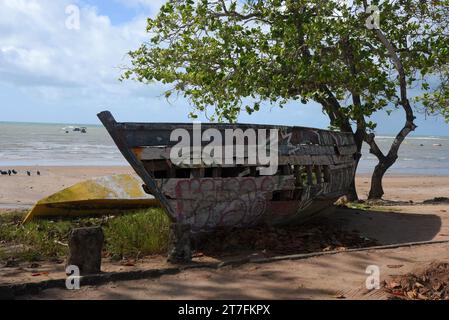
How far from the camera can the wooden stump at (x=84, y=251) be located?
5.45 metres

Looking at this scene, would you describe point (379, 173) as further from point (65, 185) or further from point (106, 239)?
point (65, 185)

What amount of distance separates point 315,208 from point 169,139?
121 inches

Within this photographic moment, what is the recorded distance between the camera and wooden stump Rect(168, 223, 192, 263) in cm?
609

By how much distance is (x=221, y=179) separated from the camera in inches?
270

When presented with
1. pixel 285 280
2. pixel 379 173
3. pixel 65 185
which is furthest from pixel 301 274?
pixel 65 185

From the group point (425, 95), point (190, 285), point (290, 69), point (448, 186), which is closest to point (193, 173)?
point (190, 285)

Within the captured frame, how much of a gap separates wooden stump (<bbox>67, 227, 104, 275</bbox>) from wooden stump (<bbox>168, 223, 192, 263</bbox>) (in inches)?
37.5

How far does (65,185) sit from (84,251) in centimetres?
1288

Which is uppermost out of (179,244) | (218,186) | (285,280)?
(218,186)

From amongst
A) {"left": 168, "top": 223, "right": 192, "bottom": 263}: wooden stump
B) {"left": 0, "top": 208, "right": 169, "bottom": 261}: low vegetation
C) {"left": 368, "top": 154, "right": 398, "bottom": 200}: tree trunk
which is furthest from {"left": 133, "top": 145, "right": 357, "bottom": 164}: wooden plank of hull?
{"left": 368, "top": 154, "right": 398, "bottom": 200}: tree trunk

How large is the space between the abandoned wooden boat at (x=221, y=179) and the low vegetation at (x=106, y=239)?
595 mm

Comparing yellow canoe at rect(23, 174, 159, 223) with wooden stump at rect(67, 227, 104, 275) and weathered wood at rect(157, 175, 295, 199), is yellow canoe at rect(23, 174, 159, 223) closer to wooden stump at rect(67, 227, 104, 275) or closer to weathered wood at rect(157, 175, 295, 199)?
weathered wood at rect(157, 175, 295, 199)

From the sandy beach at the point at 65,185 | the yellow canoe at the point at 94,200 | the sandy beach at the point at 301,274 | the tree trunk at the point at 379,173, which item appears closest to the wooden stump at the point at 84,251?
the sandy beach at the point at 301,274

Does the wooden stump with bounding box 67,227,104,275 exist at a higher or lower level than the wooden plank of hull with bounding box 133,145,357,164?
lower
